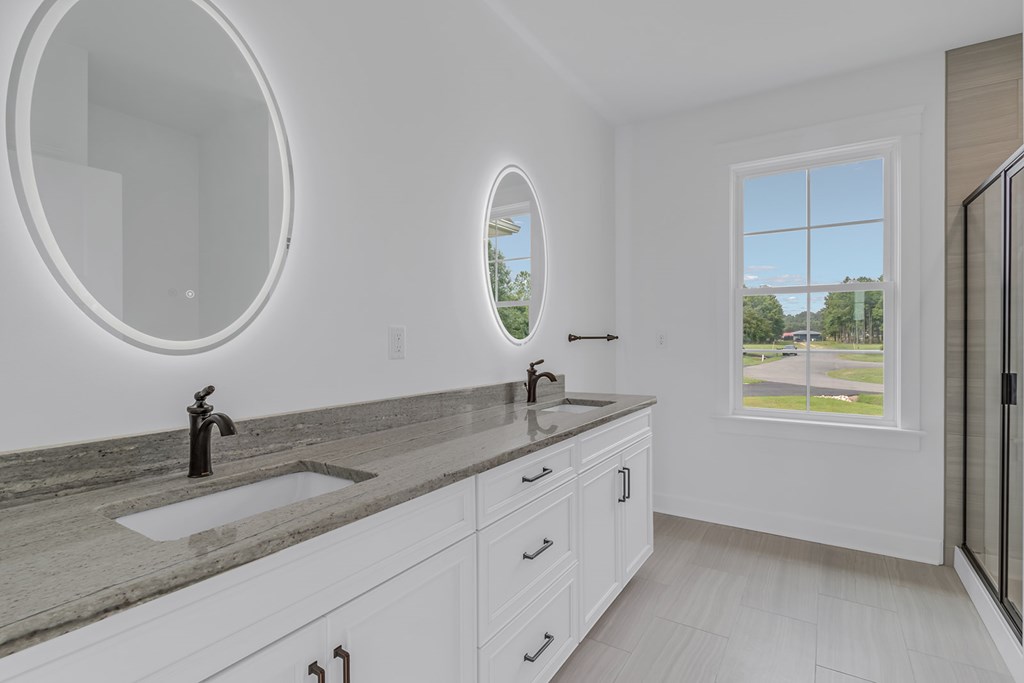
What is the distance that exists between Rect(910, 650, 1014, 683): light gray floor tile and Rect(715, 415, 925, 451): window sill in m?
1.18

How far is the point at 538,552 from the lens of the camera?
1590 mm

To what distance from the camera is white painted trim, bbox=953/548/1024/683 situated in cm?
180

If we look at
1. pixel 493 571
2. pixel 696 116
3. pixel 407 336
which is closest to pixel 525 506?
pixel 493 571

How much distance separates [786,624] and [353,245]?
2.28 m

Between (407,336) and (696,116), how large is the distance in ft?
8.49

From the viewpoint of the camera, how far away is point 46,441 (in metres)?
1.06

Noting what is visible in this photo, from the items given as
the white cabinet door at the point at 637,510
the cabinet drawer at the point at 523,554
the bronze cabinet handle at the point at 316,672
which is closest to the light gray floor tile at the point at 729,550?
the white cabinet door at the point at 637,510

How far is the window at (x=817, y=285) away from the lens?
9.52ft

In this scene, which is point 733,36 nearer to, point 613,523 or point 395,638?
point 613,523

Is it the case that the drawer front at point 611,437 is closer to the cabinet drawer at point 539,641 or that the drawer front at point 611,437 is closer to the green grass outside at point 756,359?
the cabinet drawer at point 539,641

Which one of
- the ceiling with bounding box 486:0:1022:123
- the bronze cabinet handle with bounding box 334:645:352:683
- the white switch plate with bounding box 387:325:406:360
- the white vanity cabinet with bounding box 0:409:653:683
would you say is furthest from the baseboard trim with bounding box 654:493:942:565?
the bronze cabinet handle with bounding box 334:645:352:683

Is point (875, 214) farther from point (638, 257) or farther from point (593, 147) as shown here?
point (593, 147)

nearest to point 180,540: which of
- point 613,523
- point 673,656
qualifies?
point 613,523

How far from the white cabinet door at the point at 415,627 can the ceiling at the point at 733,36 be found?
234 cm
